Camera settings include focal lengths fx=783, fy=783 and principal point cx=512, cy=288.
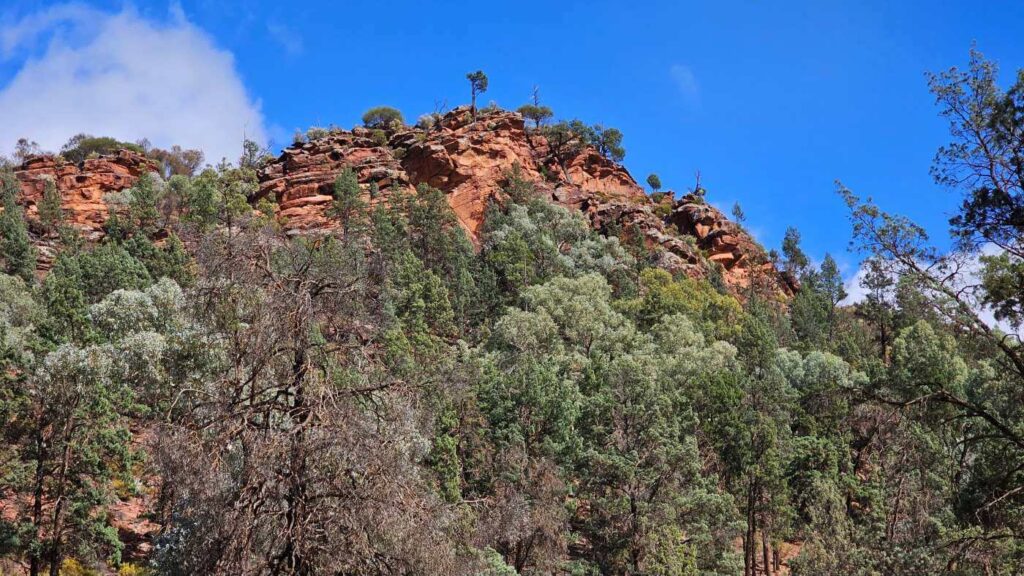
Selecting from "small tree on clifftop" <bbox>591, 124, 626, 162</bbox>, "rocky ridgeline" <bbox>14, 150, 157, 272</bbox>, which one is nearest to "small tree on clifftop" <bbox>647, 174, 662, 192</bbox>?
"small tree on clifftop" <bbox>591, 124, 626, 162</bbox>

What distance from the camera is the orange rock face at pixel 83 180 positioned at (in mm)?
72250

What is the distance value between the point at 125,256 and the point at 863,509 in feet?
131

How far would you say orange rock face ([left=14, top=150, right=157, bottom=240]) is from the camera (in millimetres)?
72250

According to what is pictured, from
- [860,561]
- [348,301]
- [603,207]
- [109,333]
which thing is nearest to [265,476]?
[348,301]

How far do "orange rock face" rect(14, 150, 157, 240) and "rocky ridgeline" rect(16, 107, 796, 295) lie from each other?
0.32 ft

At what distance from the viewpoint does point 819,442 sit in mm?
37281

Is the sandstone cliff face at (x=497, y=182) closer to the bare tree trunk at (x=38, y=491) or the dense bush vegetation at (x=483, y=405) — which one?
the dense bush vegetation at (x=483, y=405)

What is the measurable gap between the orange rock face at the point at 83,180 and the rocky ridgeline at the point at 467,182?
0.10 m

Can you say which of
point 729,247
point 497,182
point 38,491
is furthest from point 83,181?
point 729,247

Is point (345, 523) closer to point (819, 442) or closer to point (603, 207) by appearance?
point (819, 442)

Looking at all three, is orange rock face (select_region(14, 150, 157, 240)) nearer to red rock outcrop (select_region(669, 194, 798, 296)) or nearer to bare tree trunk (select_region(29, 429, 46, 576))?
bare tree trunk (select_region(29, 429, 46, 576))

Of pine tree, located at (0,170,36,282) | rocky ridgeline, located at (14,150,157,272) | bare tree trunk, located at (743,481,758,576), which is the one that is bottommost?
bare tree trunk, located at (743,481,758,576)

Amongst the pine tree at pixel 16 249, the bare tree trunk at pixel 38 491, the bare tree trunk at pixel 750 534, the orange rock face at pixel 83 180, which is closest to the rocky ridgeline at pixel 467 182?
the orange rock face at pixel 83 180

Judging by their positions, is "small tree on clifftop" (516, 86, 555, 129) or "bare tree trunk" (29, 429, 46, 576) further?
"small tree on clifftop" (516, 86, 555, 129)
